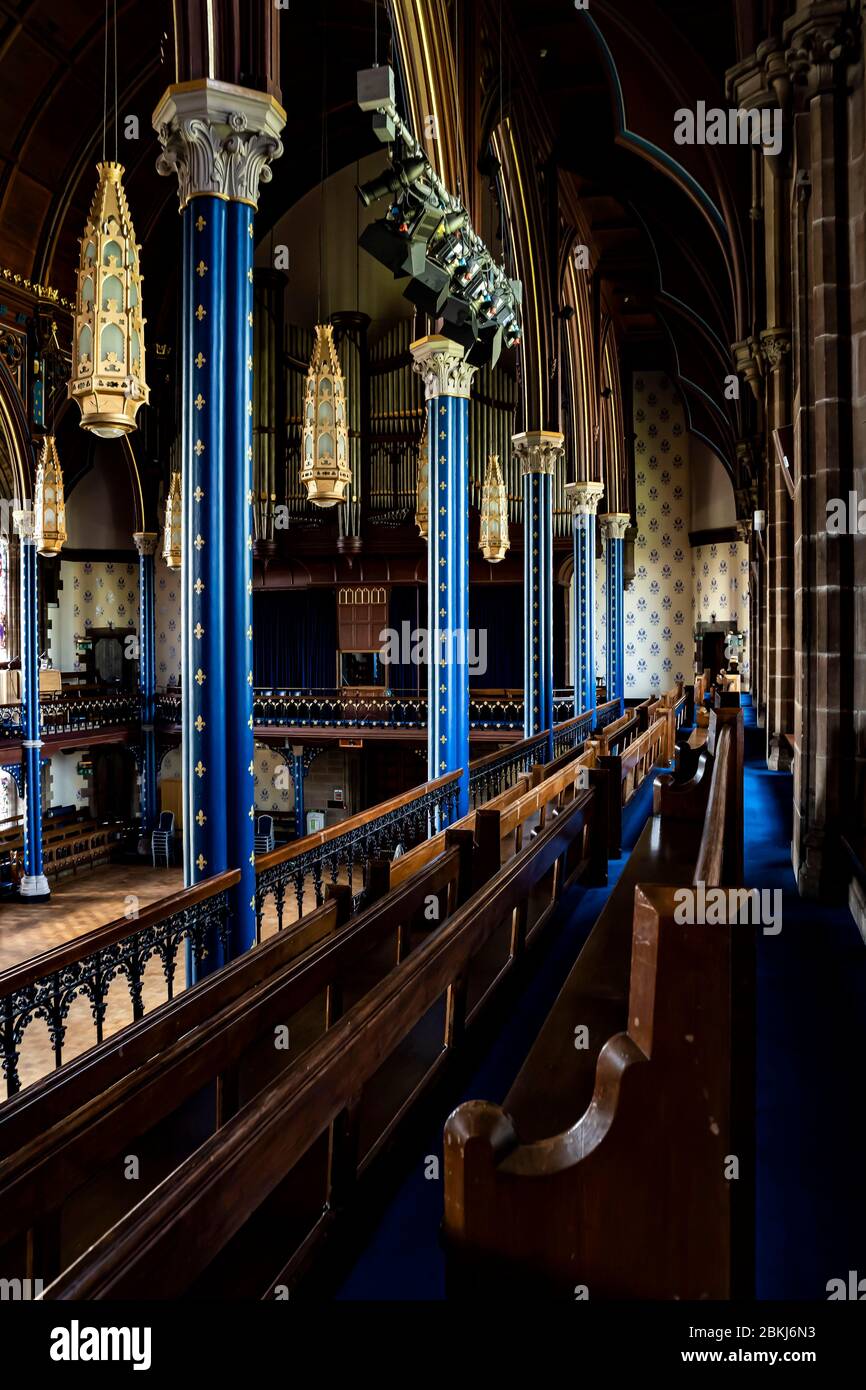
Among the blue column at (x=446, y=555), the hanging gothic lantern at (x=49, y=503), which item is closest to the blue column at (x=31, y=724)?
the hanging gothic lantern at (x=49, y=503)

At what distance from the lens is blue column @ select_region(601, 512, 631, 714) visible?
2030 centimetres

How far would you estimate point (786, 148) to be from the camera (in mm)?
5324

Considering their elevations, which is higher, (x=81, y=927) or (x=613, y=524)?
(x=613, y=524)

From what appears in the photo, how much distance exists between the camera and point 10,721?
17188mm

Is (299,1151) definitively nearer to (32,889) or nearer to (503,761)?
(503,761)

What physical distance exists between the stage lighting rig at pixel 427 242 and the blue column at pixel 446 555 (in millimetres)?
1206

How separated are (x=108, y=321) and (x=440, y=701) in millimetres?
4727

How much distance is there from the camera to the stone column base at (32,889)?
16.9 meters

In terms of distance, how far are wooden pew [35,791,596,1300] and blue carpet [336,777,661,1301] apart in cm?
11

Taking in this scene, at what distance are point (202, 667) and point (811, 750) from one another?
128 inches

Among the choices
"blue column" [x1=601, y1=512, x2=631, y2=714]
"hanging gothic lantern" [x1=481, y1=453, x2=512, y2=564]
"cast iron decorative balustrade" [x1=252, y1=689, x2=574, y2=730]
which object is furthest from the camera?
"blue column" [x1=601, y1=512, x2=631, y2=714]

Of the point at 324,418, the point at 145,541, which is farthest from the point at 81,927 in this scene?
the point at 324,418

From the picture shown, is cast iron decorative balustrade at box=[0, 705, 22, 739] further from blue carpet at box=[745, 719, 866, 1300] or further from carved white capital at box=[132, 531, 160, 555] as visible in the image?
blue carpet at box=[745, 719, 866, 1300]

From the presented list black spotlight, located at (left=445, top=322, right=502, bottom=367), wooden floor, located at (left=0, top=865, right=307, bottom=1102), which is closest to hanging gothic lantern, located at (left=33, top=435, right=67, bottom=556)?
wooden floor, located at (left=0, top=865, right=307, bottom=1102)
